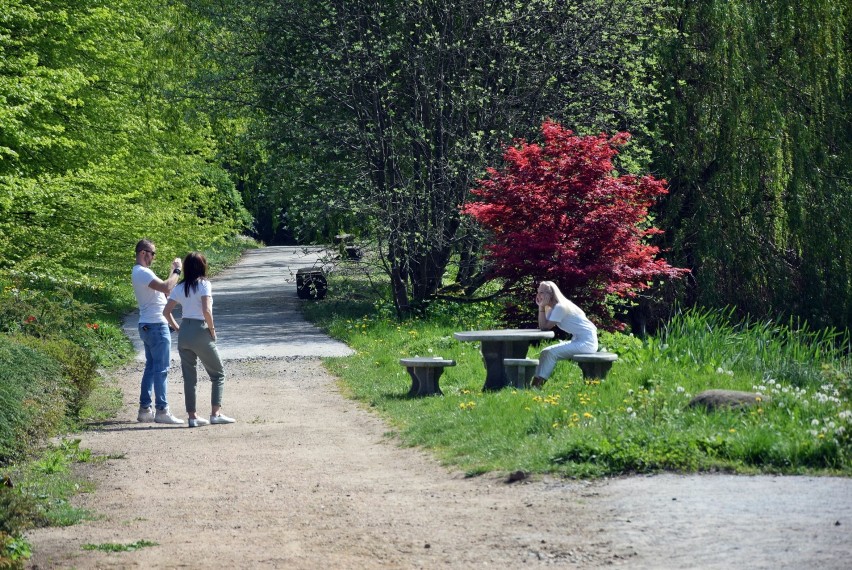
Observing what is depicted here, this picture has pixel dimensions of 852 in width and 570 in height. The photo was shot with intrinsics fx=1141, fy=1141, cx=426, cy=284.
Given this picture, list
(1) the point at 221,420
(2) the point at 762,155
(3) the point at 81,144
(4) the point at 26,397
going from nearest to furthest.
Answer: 1. (4) the point at 26,397
2. (1) the point at 221,420
3. (3) the point at 81,144
4. (2) the point at 762,155

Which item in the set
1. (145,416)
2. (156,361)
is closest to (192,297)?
(156,361)

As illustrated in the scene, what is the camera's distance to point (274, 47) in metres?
24.3

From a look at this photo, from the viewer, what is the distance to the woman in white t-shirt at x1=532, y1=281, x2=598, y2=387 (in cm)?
1272

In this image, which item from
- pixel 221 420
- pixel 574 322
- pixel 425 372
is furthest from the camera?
pixel 425 372

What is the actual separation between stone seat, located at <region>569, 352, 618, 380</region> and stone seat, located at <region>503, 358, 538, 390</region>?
627mm

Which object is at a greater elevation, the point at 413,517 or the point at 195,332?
the point at 195,332

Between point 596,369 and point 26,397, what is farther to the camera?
point 596,369

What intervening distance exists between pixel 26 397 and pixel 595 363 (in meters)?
5.76

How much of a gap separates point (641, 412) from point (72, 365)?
641cm

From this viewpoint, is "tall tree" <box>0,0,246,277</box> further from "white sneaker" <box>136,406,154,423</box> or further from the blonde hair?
the blonde hair

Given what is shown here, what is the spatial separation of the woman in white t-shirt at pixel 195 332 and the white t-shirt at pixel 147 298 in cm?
21

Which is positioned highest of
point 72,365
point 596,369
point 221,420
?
point 72,365

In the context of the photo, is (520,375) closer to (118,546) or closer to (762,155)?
(118,546)

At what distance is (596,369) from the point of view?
1228 cm
